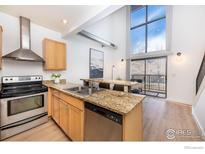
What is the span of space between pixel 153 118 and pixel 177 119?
18.1 inches

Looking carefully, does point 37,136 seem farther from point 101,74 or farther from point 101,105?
point 101,74

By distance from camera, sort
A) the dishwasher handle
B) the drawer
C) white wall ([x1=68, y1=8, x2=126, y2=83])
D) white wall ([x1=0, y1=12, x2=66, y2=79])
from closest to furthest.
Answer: the dishwasher handle
the drawer
white wall ([x1=0, y1=12, x2=66, y2=79])
white wall ([x1=68, y1=8, x2=126, y2=83])

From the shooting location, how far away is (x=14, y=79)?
183 cm

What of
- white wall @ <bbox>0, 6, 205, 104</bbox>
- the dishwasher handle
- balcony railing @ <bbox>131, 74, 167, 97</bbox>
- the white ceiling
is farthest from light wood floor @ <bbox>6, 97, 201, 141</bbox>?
balcony railing @ <bbox>131, 74, 167, 97</bbox>

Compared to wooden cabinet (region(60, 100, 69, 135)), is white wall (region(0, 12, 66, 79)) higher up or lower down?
higher up

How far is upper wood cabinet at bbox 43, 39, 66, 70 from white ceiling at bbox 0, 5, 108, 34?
1.50 feet

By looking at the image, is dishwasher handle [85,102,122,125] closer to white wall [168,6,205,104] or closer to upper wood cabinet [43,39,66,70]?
upper wood cabinet [43,39,66,70]

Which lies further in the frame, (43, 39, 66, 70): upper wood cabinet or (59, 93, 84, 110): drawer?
(43, 39, 66, 70): upper wood cabinet

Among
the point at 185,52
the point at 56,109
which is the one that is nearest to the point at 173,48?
the point at 185,52

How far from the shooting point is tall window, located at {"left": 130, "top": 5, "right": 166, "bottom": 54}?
3.78 metres

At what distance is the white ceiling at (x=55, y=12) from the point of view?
65.4 inches

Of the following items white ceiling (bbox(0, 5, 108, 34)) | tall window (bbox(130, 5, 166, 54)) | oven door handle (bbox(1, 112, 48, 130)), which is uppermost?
tall window (bbox(130, 5, 166, 54))
